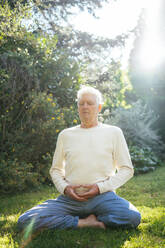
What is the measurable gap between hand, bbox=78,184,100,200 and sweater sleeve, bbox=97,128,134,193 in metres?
0.06

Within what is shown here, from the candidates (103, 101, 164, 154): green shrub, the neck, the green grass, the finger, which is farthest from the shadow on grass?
(103, 101, 164, 154): green shrub

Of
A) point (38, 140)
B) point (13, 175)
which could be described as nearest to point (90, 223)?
point (13, 175)

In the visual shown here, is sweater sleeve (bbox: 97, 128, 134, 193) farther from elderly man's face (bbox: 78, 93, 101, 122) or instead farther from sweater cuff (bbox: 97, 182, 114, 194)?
elderly man's face (bbox: 78, 93, 101, 122)

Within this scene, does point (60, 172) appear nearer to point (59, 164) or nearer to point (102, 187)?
point (59, 164)

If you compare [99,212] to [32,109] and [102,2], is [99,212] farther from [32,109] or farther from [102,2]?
[102,2]

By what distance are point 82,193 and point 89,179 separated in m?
0.16

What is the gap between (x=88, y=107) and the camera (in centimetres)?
299

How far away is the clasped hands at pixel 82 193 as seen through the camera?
8.91 feet

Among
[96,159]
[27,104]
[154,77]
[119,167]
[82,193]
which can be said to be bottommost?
[82,193]

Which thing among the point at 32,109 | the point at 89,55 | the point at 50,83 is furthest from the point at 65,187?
the point at 89,55

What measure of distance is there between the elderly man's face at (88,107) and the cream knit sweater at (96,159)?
5.7 inches

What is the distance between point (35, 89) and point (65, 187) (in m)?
3.52

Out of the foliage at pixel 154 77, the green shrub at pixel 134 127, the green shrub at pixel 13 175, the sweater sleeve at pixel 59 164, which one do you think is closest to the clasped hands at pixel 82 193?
the sweater sleeve at pixel 59 164

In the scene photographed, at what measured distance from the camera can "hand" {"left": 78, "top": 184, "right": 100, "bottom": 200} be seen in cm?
271
